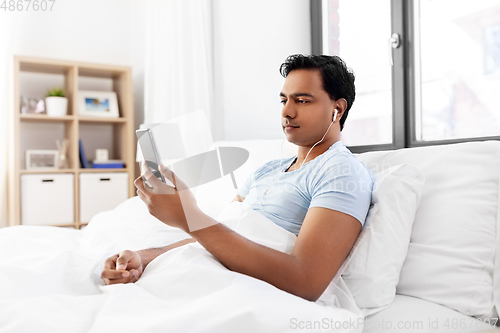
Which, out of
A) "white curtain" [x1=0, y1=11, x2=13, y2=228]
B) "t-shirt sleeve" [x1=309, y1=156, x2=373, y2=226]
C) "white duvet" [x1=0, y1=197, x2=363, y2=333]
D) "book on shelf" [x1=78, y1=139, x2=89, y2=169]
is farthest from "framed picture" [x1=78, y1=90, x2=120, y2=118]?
"t-shirt sleeve" [x1=309, y1=156, x2=373, y2=226]

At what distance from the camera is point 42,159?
273 cm

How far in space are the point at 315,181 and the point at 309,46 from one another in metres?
1.84

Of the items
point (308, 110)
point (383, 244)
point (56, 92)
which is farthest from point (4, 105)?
point (383, 244)

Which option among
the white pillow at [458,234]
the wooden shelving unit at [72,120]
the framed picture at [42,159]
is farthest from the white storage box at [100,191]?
the white pillow at [458,234]

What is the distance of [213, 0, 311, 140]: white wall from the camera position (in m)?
2.59

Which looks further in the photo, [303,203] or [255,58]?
[255,58]

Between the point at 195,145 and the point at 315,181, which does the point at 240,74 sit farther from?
the point at 315,181

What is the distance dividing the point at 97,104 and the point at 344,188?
7.70ft

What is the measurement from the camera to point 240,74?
260 centimetres

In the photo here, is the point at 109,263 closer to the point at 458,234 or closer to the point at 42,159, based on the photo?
the point at 458,234

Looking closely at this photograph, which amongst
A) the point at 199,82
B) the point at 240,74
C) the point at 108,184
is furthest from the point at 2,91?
the point at 240,74

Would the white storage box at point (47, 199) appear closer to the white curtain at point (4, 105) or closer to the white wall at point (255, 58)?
the white curtain at point (4, 105)

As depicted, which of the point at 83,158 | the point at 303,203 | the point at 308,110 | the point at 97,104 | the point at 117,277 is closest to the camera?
the point at 117,277

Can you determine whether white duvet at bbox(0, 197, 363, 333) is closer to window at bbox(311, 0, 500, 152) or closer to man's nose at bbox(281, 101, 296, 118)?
man's nose at bbox(281, 101, 296, 118)
